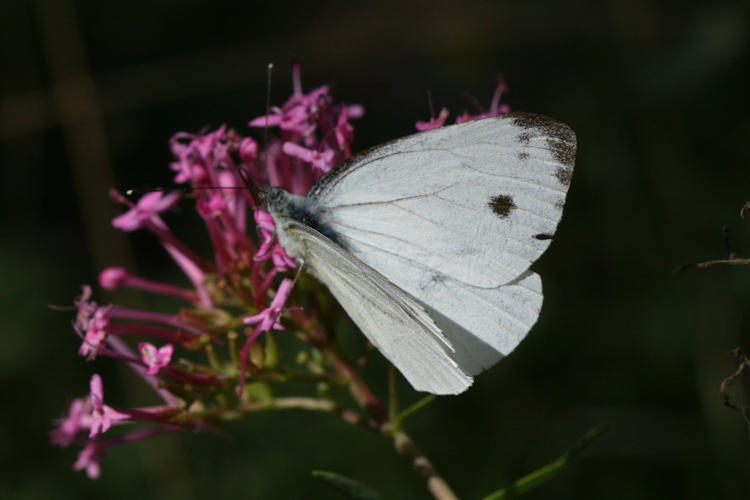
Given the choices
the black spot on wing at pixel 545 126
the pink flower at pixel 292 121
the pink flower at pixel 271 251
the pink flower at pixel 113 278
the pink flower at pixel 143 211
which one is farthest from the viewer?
the pink flower at pixel 113 278

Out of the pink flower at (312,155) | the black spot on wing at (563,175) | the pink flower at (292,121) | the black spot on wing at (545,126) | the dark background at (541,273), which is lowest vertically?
the dark background at (541,273)

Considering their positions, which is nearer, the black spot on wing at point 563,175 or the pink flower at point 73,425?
the black spot on wing at point 563,175

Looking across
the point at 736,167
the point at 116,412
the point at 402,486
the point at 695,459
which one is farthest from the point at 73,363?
the point at 736,167

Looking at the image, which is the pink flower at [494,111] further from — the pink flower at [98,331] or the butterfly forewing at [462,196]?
the pink flower at [98,331]

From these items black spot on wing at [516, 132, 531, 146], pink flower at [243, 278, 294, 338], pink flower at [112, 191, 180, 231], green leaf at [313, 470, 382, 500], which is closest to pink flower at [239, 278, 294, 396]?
pink flower at [243, 278, 294, 338]

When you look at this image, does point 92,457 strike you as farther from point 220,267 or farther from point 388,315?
point 388,315

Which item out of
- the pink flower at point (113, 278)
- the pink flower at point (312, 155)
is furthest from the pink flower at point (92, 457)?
the pink flower at point (312, 155)
